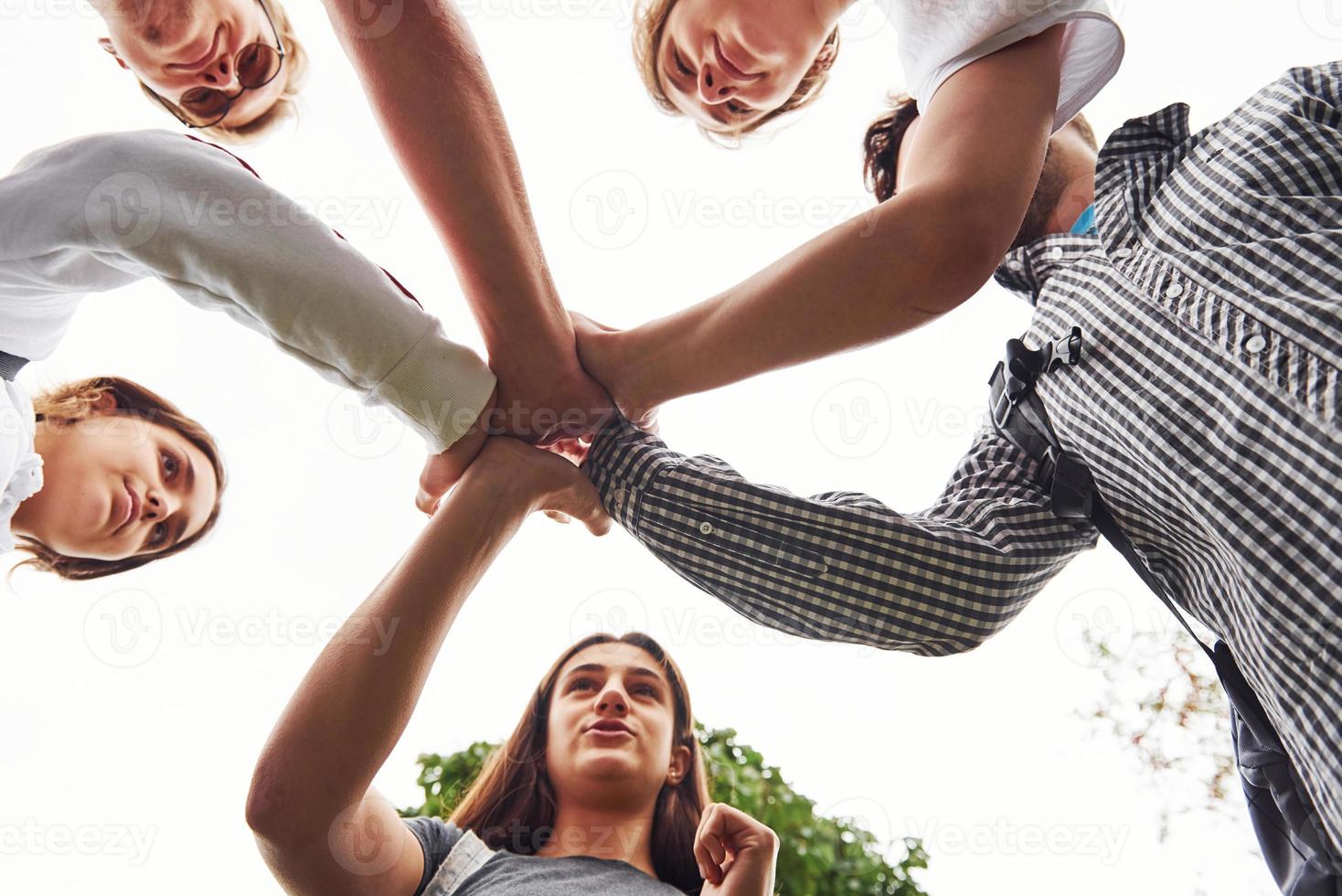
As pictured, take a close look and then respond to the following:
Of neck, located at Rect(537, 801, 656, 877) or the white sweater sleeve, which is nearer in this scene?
the white sweater sleeve

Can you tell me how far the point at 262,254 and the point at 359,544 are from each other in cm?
107

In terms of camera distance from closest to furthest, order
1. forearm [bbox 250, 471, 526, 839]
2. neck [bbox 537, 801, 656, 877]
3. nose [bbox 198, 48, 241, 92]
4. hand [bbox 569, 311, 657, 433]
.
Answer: forearm [bbox 250, 471, 526, 839]
hand [bbox 569, 311, 657, 433]
neck [bbox 537, 801, 656, 877]
nose [bbox 198, 48, 241, 92]

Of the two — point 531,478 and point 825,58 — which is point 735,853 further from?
point 825,58

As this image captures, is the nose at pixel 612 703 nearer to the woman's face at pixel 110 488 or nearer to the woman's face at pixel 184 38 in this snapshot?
the woman's face at pixel 110 488

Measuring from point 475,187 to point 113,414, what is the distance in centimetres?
89

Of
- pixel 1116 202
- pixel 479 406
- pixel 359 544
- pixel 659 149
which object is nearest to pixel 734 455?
pixel 659 149

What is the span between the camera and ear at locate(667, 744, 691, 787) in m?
1.38

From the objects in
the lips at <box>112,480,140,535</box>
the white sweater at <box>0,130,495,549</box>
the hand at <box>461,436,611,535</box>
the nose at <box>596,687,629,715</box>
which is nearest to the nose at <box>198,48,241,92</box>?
the white sweater at <box>0,130,495,549</box>

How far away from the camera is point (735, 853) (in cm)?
Answer: 104

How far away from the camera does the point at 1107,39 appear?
2.97ft

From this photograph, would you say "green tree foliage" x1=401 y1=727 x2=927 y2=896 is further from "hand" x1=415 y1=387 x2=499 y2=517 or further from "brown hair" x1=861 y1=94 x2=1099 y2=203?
"brown hair" x1=861 y1=94 x2=1099 y2=203

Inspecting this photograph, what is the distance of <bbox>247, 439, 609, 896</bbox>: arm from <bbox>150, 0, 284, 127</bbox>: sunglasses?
0.92 m

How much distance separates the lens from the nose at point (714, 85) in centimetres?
131

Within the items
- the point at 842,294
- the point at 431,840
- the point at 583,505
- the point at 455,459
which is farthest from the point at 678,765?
the point at 842,294
